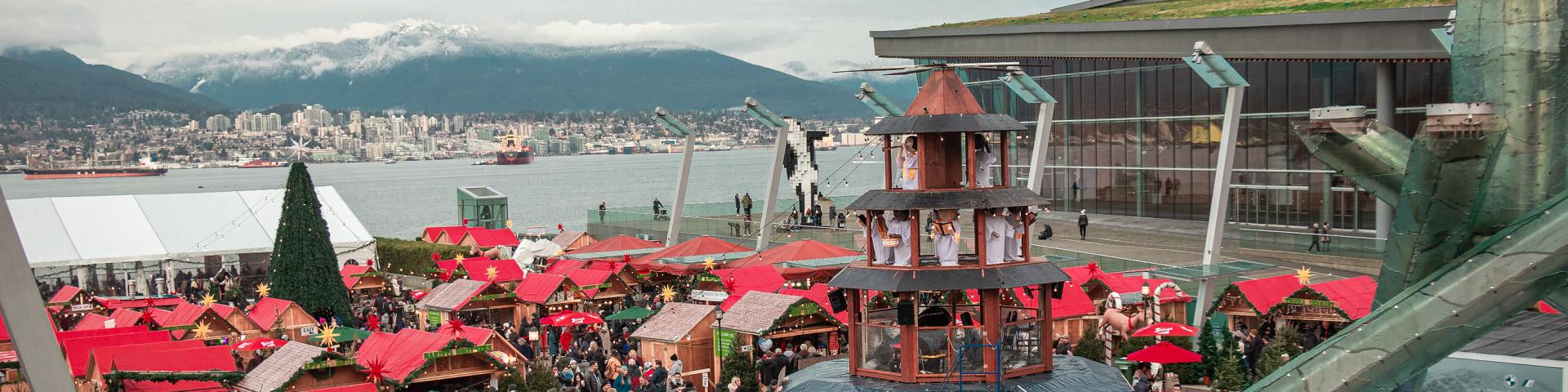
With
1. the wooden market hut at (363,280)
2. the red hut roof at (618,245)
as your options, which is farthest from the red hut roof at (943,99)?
the wooden market hut at (363,280)

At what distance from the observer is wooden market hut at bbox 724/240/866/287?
35.1 meters

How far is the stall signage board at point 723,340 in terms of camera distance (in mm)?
25438

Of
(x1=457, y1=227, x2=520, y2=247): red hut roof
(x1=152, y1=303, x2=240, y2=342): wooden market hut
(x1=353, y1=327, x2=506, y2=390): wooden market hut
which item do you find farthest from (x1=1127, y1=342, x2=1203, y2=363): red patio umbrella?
(x1=457, y1=227, x2=520, y2=247): red hut roof

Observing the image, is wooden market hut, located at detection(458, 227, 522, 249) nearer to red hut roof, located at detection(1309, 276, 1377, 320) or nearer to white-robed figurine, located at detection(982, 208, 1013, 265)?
red hut roof, located at detection(1309, 276, 1377, 320)

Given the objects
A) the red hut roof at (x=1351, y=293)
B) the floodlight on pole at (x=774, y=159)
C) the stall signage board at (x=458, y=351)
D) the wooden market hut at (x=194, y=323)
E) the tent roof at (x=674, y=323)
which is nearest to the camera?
the stall signage board at (x=458, y=351)

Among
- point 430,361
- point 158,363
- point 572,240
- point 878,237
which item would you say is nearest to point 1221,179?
point 878,237

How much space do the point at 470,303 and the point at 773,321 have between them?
440 inches

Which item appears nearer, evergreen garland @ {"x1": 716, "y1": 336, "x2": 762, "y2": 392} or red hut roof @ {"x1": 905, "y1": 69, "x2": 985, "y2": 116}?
red hut roof @ {"x1": 905, "y1": 69, "x2": 985, "y2": 116}

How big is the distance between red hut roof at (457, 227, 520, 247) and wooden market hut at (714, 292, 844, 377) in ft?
89.0

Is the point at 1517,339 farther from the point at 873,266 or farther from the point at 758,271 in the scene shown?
the point at 758,271

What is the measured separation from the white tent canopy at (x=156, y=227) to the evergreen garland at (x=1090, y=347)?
32385 millimetres

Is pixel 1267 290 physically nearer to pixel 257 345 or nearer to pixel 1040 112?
pixel 1040 112

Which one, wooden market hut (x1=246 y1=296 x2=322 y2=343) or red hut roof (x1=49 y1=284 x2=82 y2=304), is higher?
red hut roof (x1=49 y1=284 x2=82 y2=304)

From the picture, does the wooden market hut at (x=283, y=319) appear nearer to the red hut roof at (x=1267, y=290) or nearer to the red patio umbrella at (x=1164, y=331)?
the red patio umbrella at (x=1164, y=331)
